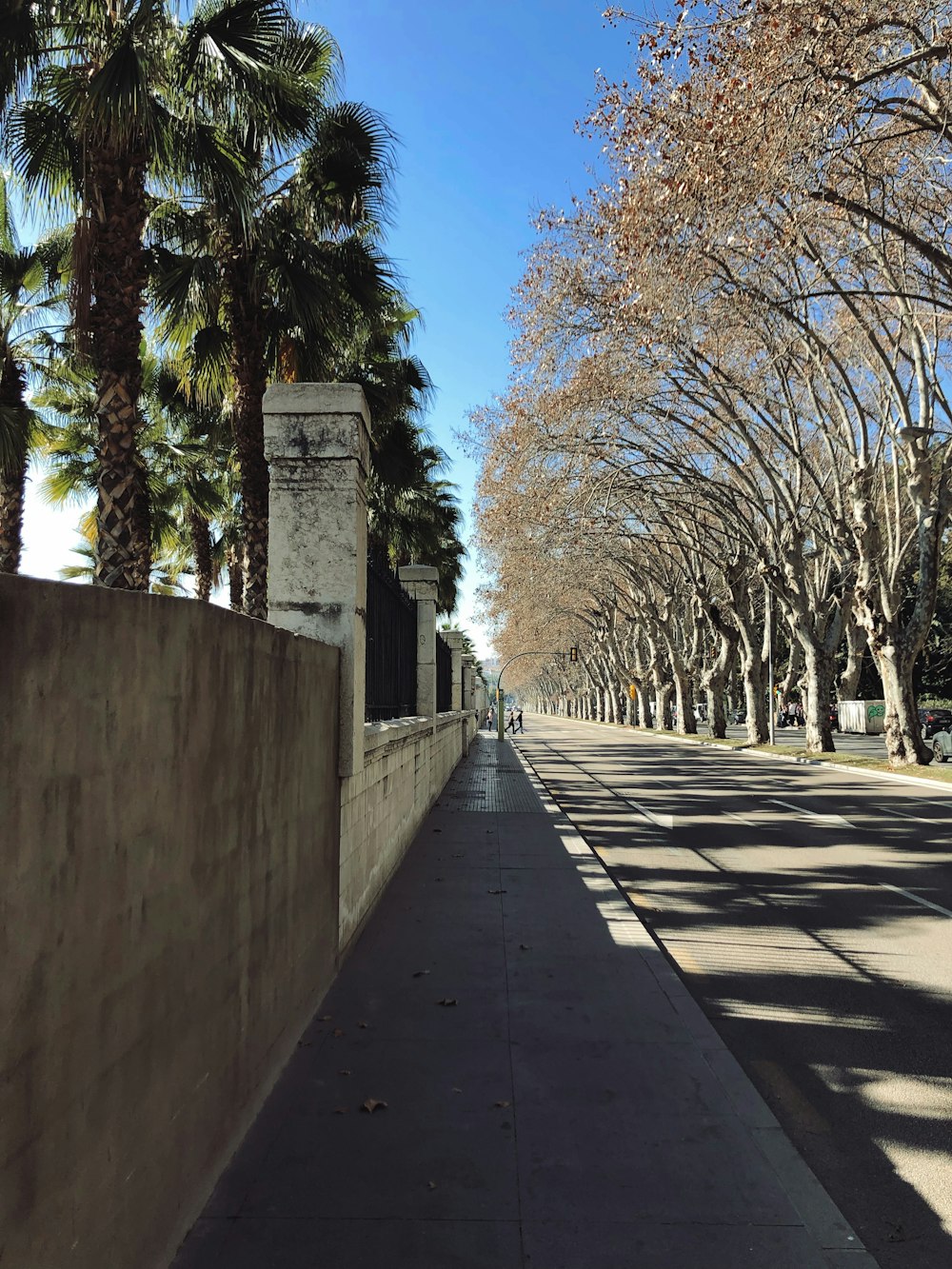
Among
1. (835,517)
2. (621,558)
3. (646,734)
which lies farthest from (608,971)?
(646,734)

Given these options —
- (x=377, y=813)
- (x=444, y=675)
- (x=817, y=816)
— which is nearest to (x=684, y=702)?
(x=444, y=675)

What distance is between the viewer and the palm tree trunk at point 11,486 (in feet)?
44.4

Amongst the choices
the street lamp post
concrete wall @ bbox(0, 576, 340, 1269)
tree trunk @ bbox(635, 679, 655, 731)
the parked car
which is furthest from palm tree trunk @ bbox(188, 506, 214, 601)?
tree trunk @ bbox(635, 679, 655, 731)

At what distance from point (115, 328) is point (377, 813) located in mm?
5807

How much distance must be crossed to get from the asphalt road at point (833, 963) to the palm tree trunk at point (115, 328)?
6372 mm

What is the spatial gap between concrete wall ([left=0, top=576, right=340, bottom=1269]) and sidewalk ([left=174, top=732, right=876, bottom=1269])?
13.2 inches

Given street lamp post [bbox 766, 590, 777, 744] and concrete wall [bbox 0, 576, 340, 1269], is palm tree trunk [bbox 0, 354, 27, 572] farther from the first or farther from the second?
street lamp post [bbox 766, 590, 777, 744]

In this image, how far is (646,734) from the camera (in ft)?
168

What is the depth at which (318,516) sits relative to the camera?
563cm

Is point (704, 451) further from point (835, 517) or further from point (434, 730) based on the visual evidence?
point (434, 730)

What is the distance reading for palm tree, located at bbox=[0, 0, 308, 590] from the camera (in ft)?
29.2

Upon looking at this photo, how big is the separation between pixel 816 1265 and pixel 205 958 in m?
2.18

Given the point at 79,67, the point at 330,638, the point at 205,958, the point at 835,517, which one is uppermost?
the point at 79,67

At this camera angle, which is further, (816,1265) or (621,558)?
(621,558)
